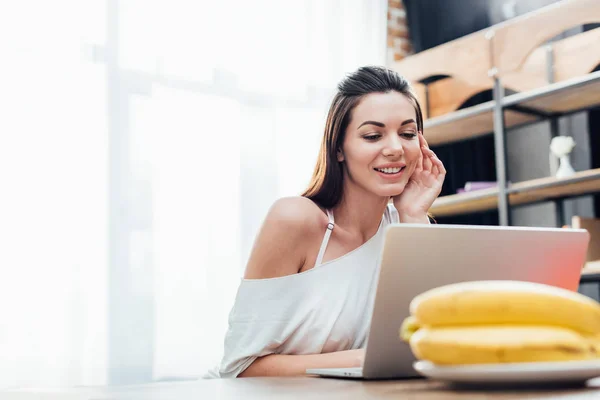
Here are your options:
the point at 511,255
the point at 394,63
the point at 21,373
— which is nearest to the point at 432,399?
the point at 511,255

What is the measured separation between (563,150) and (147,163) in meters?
2.06

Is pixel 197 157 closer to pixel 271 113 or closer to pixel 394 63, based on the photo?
pixel 271 113

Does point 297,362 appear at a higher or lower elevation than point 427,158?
lower

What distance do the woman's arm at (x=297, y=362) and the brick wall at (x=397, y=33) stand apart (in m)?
3.24

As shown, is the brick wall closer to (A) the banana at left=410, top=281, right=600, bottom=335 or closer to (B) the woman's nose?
(B) the woman's nose

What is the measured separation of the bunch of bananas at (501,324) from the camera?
25.3 inches

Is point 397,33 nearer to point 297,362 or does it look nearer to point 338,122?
point 338,122

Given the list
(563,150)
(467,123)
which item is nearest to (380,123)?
(563,150)

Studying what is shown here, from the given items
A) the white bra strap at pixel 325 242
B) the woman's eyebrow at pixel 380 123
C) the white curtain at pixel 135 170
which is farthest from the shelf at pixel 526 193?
the white bra strap at pixel 325 242

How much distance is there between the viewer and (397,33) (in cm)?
463

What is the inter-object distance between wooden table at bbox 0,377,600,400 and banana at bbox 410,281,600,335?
7 cm

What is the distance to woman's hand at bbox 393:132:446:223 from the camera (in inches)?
77.9

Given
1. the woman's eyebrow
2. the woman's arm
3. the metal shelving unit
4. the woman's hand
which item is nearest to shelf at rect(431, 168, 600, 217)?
the metal shelving unit

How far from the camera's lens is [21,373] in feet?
9.95
